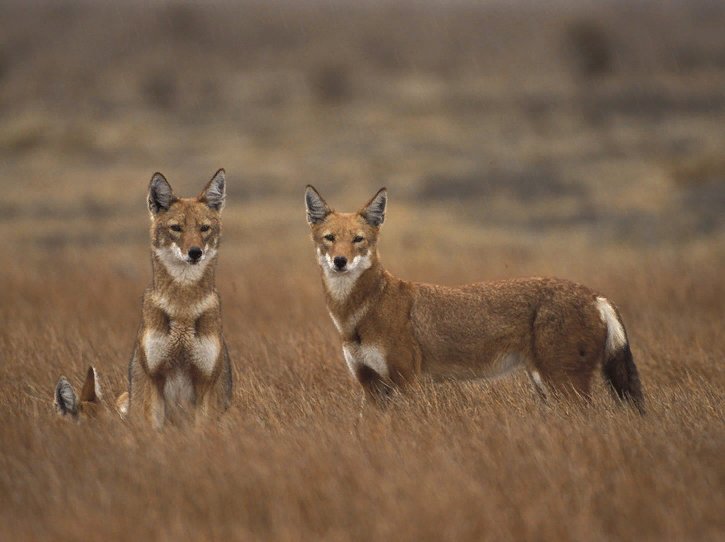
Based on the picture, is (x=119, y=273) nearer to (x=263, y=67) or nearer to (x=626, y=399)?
(x=626, y=399)

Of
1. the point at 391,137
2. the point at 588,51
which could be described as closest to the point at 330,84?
the point at 391,137

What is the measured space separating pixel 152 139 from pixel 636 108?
18847 mm

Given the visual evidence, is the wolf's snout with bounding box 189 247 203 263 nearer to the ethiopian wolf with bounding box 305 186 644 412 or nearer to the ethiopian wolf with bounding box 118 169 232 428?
the ethiopian wolf with bounding box 118 169 232 428

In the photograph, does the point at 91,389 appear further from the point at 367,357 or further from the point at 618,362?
the point at 618,362

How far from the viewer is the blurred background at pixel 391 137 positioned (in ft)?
79.6

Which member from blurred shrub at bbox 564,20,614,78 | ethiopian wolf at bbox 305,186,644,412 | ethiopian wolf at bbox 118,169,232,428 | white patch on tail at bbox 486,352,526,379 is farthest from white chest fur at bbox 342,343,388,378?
blurred shrub at bbox 564,20,614,78

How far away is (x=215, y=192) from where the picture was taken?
7344 millimetres

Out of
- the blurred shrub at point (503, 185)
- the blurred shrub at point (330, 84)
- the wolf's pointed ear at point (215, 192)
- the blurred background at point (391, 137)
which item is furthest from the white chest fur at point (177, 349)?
the blurred shrub at point (330, 84)

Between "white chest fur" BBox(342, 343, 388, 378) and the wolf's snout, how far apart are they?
138 cm

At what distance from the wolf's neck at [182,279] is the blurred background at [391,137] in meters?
11.3

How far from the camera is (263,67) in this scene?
2633 inches

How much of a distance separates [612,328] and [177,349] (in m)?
3.15

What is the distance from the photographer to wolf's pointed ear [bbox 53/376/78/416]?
22.4 feet

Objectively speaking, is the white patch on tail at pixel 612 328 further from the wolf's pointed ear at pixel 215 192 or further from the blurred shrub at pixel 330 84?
the blurred shrub at pixel 330 84
